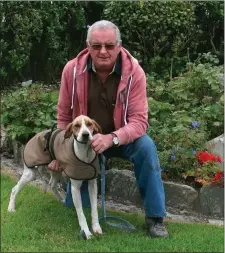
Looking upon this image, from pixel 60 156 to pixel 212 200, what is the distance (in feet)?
5.09

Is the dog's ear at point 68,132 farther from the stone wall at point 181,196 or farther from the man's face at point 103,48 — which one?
the stone wall at point 181,196

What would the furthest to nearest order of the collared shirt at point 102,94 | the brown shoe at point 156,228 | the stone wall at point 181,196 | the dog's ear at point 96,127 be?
the stone wall at point 181,196
the collared shirt at point 102,94
the brown shoe at point 156,228
the dog's ear at point 96,127

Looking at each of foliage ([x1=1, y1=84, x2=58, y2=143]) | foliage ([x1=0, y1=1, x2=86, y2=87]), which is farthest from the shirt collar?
foliage ([x1=0, y1=1, x2=86, y2=87])

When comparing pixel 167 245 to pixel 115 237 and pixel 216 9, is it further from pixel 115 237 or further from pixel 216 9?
pixel 216 9

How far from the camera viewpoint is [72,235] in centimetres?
438

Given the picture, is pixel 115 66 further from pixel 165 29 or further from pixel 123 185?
pixel 165 29

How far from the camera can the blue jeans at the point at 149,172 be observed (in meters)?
4.36

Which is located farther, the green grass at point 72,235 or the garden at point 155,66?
the garden at point 155,66

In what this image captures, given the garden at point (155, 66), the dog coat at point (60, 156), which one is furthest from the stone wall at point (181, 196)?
the dog coat at point (60, 156)

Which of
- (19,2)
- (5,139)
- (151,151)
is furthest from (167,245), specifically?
(19,2)

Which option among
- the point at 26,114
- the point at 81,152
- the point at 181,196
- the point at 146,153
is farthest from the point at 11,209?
the point at 26,114

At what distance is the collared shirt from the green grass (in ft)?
3.10

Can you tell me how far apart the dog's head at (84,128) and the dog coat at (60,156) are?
8.3 inches

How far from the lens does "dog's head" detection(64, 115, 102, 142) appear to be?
13.4 ft
